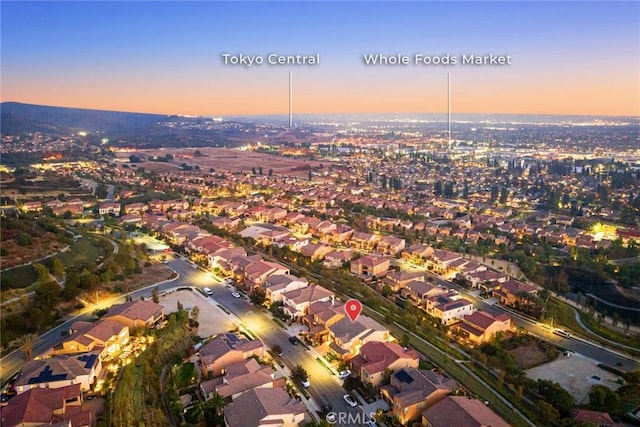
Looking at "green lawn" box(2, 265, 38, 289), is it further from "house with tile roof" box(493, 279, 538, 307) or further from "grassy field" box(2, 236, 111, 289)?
"house with tile roof" box(493, 279, 538, 307)

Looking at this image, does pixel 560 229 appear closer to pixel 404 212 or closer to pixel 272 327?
pixel 404 212

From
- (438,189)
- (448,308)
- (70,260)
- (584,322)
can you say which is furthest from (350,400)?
(438,189)

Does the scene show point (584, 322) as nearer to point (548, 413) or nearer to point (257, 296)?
point (548, 413)

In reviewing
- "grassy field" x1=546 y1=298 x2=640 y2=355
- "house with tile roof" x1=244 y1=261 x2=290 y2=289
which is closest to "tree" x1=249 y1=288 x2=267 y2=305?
"house with tile roof" x1=244 y1=261 x2=290 y2=289

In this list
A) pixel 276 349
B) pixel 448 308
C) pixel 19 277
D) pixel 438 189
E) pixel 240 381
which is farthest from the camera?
pixel 438 189

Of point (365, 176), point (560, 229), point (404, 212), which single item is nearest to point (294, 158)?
point (365, 176)
